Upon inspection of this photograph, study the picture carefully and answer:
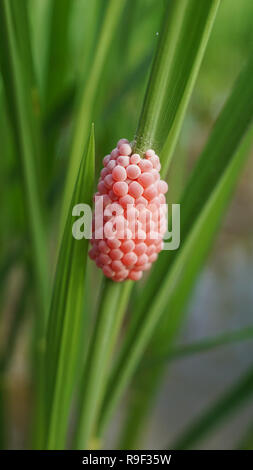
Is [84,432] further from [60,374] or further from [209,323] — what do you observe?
[209,323]

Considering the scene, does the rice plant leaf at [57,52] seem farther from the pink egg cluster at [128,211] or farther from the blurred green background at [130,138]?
the pink egg cluster at [128,211]

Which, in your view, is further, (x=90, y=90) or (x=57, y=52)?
(x=57, y=52)

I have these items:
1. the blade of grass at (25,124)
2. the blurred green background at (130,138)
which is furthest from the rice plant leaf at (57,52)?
the blade of grass at (25,124)

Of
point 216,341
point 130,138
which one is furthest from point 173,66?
point 216,341

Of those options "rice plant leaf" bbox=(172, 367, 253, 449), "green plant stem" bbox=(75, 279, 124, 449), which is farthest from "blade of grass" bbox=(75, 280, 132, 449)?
"rice plant leaf" bbox=(172, 367, 253, 449)

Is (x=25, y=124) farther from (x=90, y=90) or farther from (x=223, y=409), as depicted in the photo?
(x=223, y=409)
